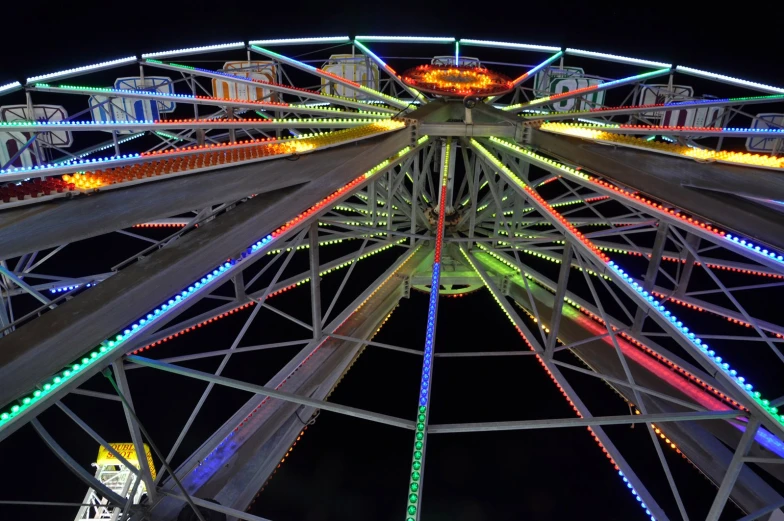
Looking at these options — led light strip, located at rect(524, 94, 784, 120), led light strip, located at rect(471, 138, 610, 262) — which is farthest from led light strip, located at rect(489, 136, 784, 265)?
led light strip, located at rect(524, 94, 784, 120)

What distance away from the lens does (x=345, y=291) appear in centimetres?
1848

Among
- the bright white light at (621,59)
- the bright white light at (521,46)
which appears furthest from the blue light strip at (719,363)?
the bright white light at (521,46)

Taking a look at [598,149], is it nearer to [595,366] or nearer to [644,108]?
[644,108]

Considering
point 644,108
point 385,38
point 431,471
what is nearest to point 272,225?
point 431,471

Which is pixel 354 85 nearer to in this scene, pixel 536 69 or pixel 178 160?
pixel 536 69

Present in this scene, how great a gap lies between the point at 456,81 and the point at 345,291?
8.13 metres

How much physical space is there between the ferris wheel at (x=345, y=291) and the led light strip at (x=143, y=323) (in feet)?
0.09

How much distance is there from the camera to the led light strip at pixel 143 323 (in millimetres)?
4992

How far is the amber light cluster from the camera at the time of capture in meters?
12.2

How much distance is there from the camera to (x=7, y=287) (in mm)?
11531

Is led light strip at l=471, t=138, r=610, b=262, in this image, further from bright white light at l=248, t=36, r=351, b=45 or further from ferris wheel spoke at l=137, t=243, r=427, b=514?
bright white light at l=248, t=36, r=351, b=45

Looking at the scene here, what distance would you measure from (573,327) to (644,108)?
5.73 metres

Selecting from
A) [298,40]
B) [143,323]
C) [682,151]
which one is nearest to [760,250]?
[682,151]

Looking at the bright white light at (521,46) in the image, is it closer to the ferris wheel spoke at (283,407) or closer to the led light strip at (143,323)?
the ferris wheel spoke at (283,407)
